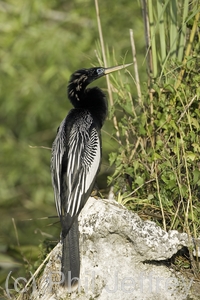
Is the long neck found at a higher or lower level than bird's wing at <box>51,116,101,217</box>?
higher

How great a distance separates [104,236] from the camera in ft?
13.5

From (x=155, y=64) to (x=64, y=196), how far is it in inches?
41.8

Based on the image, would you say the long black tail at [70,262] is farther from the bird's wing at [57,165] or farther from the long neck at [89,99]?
the long neck at [89,99]

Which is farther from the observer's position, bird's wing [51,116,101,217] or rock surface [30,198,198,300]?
bird's wing [51,116,101,217]

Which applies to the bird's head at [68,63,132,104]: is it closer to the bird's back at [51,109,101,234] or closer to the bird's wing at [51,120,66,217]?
the bird's back at [51,109,101,234]

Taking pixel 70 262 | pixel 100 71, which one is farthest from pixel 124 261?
pixel 100 71

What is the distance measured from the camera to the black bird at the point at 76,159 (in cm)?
416

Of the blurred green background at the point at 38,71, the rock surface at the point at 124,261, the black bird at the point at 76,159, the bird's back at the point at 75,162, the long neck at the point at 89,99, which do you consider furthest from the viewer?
the blurred green background at the point at 38,71

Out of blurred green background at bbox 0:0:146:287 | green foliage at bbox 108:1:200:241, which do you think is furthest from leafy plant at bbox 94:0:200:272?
blurred green background at bbox 0:0:146:287

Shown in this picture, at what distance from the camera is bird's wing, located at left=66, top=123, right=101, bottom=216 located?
14.8 feet

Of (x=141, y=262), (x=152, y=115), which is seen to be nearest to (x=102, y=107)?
(x=152, y=115)

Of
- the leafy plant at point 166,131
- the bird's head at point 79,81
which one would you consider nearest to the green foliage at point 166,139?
the leafy plant at point 166,131

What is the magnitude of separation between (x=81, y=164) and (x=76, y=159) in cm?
5

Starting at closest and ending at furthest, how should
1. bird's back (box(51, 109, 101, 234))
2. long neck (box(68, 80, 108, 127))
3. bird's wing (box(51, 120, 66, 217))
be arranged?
1. bird's back (box(51, 109, 101, 234))
2. bird's wing (box(51, 120, 66, 217))
3. long neck (box(68, 80, 108, 127))
